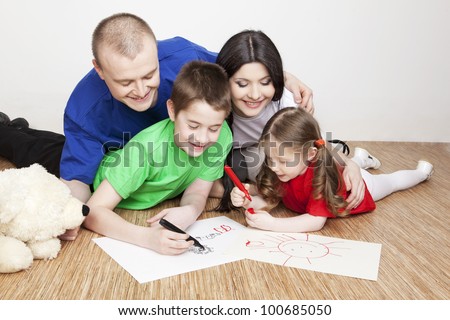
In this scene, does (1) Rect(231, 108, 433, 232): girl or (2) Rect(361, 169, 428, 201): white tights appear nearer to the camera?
(1) Rect(231, 108, 433, 232): girl

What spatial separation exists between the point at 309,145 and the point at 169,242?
420mm

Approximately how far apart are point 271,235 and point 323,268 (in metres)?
0.19

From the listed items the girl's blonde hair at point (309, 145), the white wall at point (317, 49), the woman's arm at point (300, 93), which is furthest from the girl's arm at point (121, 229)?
the white wall at point (317, 49)

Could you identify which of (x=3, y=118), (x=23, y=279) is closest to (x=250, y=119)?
(x=23, y=279)

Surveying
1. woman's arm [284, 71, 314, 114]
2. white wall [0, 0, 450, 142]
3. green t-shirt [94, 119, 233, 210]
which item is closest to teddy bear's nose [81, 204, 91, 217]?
green t-shirt [94, 119, 233, 210]

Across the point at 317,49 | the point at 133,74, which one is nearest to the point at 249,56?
the point at 133,74

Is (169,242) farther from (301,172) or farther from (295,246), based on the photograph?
(301,172)

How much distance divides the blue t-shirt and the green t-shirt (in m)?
0.04

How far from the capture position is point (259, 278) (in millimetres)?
1022

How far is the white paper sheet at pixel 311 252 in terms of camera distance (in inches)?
41.9

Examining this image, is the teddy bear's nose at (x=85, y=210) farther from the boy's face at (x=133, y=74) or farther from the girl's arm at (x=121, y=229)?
the boy's face at (x=133, y=74)

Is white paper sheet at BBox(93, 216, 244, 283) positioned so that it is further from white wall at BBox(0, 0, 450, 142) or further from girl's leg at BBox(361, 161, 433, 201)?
white wall at BBox(0, 0, 450, 142)

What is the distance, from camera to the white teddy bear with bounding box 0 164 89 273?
3.39 feet

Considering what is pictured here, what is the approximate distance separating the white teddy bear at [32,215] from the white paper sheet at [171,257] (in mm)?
99
